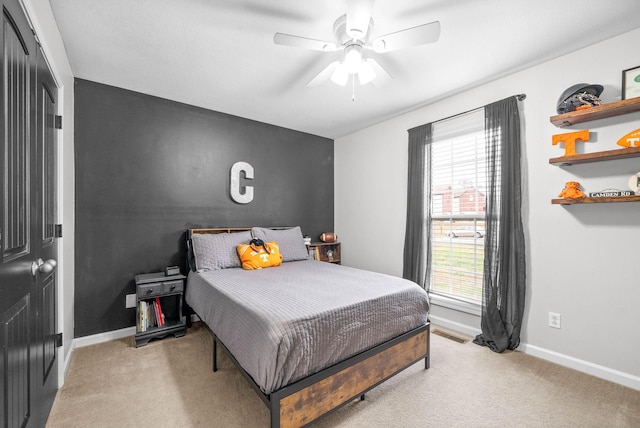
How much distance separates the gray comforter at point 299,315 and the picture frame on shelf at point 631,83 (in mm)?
2009

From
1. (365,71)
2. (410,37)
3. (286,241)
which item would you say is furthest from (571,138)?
(286,241)

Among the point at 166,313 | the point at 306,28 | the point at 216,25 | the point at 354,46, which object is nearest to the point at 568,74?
the point at 354,46

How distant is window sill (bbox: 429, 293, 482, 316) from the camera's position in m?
2.79

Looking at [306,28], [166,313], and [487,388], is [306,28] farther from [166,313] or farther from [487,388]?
[166,313]

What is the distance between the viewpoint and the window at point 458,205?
2.85 m

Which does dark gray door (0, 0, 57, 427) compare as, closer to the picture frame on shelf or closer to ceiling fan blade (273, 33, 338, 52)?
ceiling fan blade (273, 33, 338, 52)

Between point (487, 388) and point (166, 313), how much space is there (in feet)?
10.1

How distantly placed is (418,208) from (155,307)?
2.99 m

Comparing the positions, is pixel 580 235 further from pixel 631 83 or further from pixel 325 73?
pixel 325 73

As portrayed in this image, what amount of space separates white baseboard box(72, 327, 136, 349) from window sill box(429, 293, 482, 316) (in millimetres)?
3252

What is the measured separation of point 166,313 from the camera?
9.99 ft

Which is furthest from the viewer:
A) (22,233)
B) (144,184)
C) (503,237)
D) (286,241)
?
(286,241)

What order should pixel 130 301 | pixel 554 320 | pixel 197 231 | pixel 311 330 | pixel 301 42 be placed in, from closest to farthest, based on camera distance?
pixel 311 330
pixel 301 42
pixel 554 320
pixel 130 301
pixel 197 231

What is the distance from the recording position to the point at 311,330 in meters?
1.50
